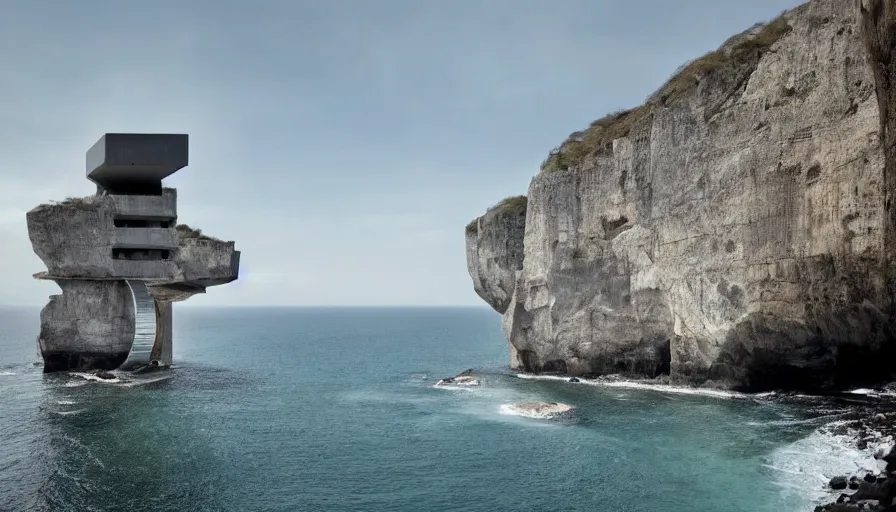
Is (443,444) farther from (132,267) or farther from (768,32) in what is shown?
(132,267)

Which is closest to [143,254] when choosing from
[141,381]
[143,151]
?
[143,151]

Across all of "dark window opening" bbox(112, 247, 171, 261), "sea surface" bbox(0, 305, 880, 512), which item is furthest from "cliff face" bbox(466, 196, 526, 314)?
"dark window opening" bbox(112, 247, 171, 261)

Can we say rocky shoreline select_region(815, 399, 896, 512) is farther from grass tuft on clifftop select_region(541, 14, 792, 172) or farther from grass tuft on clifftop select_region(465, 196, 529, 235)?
grass tuft on clifftop select_region(465, 196, 529, 235)

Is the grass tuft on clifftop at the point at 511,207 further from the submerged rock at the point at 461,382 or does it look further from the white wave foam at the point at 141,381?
the white wave foam at the point at 141,381

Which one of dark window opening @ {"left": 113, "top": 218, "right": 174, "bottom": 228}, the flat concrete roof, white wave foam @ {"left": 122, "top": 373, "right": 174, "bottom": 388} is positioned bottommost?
white wave foam @ {"left": 122, "top": 373, "right": 174, "bottom": 388}

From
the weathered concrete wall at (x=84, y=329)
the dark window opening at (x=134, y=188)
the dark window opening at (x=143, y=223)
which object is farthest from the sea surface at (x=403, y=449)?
the dark window opening at (x=134, y=188)

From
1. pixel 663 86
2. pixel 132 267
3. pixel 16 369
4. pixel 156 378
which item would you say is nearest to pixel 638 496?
pixel 663 86

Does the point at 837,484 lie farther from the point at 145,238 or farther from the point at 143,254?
the point at 143,254
